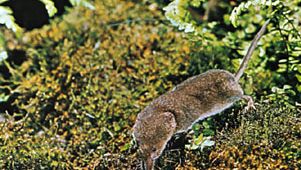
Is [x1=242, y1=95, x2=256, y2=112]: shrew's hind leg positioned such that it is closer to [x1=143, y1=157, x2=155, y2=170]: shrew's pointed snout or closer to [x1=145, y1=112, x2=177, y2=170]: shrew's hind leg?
[x1=145, y1=112, x2=177, y2=170]: shrew's hind leg

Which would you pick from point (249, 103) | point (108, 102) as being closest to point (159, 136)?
point (249, 103)

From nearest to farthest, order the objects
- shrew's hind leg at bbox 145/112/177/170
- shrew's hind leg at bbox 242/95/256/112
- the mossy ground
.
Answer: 1. shrew's hind leg at bbox 145/112/177/170
2. the mossy ground
3. shrew's hind leg at bbox 242/95/256/112

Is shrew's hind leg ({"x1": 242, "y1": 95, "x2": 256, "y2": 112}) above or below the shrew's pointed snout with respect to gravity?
above

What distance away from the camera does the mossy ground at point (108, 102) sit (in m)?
3.37

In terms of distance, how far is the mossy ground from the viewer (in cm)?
337

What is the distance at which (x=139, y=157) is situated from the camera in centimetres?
344

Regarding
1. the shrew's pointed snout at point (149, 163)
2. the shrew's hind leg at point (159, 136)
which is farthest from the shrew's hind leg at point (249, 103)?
the shrew's pointed snout at point (149, 163)

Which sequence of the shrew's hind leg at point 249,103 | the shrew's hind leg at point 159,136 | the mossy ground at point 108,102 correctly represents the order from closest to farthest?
the shrew's hind leg at point 159,136
the mossy ground at point 108,102
the shrew's hind leg at point 249,103

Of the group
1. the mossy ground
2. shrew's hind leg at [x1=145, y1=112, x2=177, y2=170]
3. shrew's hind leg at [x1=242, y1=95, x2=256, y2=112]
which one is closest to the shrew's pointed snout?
shrew's hind leg at [x1=145, y1=112, x2=177, y2=170]

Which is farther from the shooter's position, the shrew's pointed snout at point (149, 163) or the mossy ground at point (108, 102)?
the mossy ground at point (108, 102)

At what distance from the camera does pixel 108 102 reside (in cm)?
Result: 419

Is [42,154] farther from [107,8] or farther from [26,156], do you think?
[107,8]

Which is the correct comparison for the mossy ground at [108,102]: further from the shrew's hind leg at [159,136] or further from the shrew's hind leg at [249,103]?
the shrew's hind leg at [159,136]

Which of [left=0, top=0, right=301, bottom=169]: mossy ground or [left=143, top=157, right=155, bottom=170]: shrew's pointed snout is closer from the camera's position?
[left=143, top=157, right=155, bottom=170]: shrew's pointed snout
